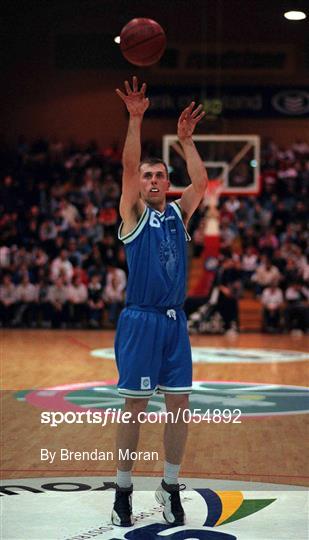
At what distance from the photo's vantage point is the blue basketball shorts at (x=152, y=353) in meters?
4.68

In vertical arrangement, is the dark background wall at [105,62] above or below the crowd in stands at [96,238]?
above

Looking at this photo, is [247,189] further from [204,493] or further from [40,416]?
[204,493]

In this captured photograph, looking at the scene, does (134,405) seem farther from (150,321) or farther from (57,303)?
(57,303)

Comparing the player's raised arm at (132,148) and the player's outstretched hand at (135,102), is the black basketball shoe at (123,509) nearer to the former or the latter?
the player's raised arm at (132,148)

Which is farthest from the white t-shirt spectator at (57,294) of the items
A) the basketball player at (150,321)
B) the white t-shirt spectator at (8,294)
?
the basketball player at (150,321)

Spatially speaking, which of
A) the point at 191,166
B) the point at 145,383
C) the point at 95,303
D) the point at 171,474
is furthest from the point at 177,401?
the point at 95,303

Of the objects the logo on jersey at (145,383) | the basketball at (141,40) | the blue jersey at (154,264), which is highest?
the basketball at (141,40)

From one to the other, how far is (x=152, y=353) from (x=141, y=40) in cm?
291

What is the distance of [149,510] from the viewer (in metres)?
4.88

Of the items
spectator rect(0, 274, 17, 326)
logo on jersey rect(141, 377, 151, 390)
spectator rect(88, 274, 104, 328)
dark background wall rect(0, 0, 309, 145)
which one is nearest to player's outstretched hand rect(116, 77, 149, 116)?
logo on jersey rect(141, 377, 151, 390)

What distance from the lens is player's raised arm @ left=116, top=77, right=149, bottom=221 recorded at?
15.0ft

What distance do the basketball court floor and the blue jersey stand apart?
117 centimetres

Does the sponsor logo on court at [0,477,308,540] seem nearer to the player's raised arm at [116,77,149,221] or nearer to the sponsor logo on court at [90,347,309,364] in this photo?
the player's raised arm at [116,77,149,221]

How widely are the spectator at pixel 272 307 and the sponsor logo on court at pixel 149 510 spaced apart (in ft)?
40.9
